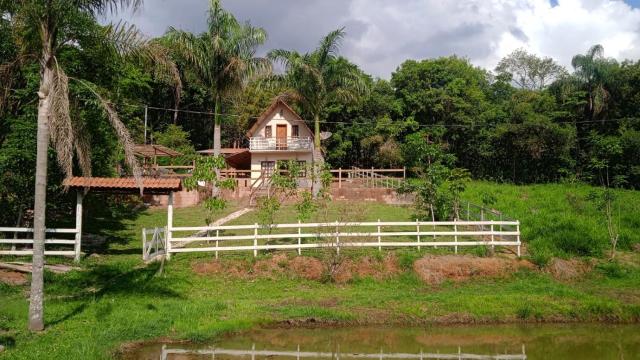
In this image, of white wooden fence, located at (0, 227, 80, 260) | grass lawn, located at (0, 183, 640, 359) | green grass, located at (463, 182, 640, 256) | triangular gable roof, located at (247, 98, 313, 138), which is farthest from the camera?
triangular gable roof, located at (247, 98, 313, 138)

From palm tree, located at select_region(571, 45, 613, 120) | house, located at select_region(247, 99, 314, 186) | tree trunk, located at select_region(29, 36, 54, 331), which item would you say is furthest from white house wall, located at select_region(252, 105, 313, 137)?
tree trunk, located at select_region(29, 36, 54, 331)

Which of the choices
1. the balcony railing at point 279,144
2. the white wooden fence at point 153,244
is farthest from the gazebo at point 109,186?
the balcony railing at point 279,144

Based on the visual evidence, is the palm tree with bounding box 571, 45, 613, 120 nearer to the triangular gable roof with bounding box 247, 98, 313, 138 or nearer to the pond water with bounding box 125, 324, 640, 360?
the triangular gable roof with bounding box 247, 98, 313, 138

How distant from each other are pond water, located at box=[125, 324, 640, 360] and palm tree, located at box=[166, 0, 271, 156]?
1868cm

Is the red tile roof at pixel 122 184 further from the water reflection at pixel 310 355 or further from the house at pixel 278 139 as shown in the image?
the house at pixel 278 139

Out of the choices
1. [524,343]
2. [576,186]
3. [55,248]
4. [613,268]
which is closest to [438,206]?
[613,268]

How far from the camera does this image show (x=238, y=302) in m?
13.8

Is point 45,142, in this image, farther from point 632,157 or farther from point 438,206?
point 632,157

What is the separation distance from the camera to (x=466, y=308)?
536 inches

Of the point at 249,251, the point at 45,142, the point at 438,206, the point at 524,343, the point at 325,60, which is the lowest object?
the point at 524,343

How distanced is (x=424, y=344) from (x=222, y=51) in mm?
21923

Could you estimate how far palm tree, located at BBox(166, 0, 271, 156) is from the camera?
28875 mm

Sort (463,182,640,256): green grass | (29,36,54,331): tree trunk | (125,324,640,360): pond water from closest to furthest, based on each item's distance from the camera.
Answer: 1. (125,324,640,360): pond water
2. (29,36,54,331): tree trunk
3. (463,182,640,256): green grass

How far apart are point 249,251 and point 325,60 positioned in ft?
52.5
